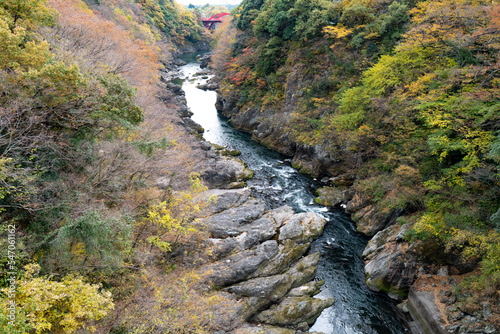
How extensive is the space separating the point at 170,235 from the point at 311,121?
67.6 ft

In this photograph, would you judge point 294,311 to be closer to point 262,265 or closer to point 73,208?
point 262,265

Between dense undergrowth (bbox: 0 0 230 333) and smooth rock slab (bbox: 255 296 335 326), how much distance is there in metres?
3.37

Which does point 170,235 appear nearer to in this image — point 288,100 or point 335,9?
point 288,100

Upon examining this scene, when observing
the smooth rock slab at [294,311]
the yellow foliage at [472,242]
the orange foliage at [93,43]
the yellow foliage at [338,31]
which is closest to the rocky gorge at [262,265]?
the smooth rock slab at [294,311]

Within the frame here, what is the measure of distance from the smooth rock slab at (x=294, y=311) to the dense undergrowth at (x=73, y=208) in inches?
133

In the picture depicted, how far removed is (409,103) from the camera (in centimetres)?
1764

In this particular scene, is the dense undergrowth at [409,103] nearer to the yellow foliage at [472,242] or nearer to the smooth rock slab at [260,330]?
the yellow foliage at [472,242]

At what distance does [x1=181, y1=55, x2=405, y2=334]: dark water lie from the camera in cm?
1352

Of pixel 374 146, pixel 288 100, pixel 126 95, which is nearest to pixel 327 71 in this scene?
pixel 288 100

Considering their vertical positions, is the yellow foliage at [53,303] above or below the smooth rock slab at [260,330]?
above

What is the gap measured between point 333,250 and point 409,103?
11.9 metres

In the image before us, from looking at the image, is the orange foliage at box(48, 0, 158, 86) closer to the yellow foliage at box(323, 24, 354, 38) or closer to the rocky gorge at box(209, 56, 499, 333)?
the rocky gorge at box(209, 56, 499, 333)

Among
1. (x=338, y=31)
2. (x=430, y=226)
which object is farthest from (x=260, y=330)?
(x=338, y=31)

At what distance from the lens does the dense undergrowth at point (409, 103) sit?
1293cm
